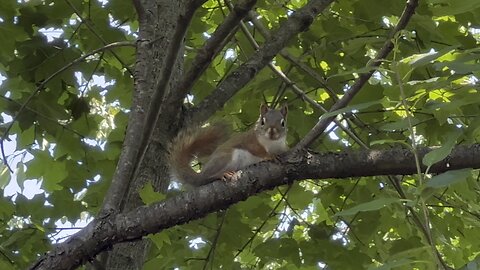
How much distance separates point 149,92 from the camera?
2.28 meters

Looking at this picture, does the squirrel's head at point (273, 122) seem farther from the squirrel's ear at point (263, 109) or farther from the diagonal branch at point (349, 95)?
the diagonal branch at point (349, 95)

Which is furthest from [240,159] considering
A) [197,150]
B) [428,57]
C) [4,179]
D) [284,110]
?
[428,57]

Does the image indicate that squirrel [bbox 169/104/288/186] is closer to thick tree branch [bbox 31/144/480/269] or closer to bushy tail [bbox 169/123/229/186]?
bushy tail [bbox 169/123/229/186]

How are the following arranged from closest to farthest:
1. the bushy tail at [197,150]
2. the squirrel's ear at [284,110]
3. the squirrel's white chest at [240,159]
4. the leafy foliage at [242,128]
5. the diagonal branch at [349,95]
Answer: the diagonal branch at [349,95], the leafy foliage at [242,128], the bushy tail at [197,150], the squirrel's ear at [284,110], the squirrel's white chest at [240,159]

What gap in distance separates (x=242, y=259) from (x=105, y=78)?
119cm

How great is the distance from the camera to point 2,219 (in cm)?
337

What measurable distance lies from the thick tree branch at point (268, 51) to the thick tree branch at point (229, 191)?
0.45 m

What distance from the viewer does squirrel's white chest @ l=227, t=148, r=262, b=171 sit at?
132 inches

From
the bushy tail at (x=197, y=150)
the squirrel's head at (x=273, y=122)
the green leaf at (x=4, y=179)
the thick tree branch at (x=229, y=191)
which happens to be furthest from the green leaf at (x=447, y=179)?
the green leaf at (x=4, y=179)

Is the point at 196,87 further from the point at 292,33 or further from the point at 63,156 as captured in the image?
the point at 292,33

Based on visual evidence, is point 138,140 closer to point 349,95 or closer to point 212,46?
point 212,46

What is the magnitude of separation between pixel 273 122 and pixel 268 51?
858 mm

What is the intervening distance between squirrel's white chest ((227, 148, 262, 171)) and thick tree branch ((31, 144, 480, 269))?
131 cm

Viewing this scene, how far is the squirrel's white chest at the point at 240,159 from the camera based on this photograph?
3342mm
